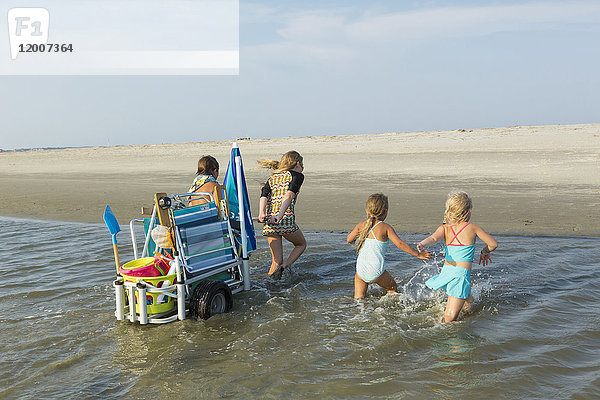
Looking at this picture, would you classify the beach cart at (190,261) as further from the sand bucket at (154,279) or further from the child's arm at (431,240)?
the child's arm at (431,240)

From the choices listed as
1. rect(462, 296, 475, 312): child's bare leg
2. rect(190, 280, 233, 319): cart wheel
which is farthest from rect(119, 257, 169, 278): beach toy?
rect(462, 296, 475, 312): child's bare leg

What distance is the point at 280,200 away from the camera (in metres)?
6.49

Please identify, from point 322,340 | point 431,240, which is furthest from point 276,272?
point 431,240

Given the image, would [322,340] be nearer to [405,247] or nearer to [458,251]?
[405,247]

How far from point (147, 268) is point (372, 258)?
234 centimetres

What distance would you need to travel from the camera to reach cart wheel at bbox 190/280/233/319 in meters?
5.08

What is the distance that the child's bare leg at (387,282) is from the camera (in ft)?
18.5

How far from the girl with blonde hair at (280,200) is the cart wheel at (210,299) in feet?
3.94

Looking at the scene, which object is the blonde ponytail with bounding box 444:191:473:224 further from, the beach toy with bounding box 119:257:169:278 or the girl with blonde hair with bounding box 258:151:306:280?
the beach toy with bounding box 119:257:169:278

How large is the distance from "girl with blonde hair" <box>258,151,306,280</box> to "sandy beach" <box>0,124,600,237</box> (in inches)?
131

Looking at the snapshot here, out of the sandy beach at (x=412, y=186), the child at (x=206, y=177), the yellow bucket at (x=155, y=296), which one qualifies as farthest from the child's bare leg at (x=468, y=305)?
the sandy beach at (x=412, y=186)

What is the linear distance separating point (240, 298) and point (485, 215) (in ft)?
20.0

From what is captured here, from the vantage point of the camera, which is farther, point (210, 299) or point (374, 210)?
point (374, 210)

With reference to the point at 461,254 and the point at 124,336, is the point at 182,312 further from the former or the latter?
the point at 461,254
